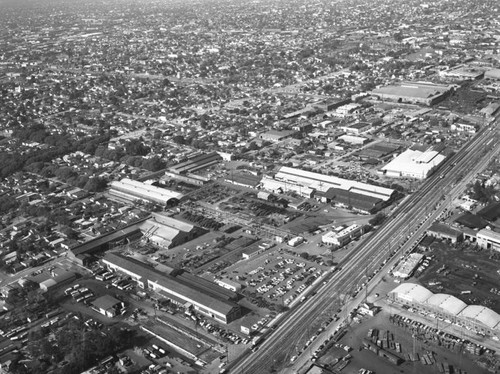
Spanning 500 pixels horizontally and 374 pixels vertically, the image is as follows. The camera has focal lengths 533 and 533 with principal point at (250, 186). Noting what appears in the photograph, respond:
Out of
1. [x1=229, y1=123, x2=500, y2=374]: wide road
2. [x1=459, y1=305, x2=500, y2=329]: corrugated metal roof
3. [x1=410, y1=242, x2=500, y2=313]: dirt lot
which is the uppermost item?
[x1=459, y1=305, x2=500, y2=329]: corrugated metal roof

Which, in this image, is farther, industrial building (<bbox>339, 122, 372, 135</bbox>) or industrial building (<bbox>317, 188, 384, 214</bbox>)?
industrial building (<bbox>339, 122, 372, 135</bbox>)

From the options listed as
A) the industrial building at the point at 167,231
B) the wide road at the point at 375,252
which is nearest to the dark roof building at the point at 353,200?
the wide road at the point at 375,252

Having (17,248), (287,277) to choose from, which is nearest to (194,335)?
(287,277)

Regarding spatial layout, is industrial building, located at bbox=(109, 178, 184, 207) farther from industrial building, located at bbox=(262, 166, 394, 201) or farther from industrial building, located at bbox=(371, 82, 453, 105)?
industrial building, located at bbox=(371, 82, 453, 105)

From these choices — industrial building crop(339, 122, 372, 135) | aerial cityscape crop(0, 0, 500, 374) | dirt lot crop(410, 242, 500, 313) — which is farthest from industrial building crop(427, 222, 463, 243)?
industrial building crop(339, 122, 372, 135)

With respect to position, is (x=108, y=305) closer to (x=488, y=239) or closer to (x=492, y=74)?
(x=488, y=239)

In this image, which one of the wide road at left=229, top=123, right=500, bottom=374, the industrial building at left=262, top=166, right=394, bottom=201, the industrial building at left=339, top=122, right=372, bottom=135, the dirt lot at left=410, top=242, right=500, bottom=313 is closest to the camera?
the wide road at left=229, top=123, right=500, bottom=374

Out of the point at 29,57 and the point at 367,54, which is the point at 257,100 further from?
Result: the point at 29,57
